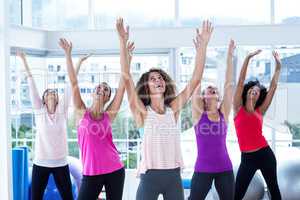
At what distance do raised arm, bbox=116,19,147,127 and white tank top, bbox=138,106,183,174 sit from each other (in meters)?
0.05

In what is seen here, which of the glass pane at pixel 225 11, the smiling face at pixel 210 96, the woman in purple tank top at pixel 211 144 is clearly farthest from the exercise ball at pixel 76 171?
the glass pane at pixel 225 11

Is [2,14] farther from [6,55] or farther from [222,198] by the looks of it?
[222,198]

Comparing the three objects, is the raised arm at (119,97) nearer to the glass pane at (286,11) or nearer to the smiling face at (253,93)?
the smiling face at (253,93)

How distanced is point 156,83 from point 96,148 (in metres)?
0.58

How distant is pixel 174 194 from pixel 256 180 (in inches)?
59.7

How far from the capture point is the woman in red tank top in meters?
3.21

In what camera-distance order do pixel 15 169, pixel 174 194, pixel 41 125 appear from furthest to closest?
pixel 15 169 < pixel 41 125 < pixel 174 194

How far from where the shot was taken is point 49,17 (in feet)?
15.8

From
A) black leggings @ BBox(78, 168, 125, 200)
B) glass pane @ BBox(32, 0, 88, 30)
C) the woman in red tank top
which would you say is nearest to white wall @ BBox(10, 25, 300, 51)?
glass pane @ BBox(32, 0, 88, 30)

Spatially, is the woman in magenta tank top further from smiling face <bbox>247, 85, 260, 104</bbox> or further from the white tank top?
smiling face <bbox>247, 85, 260, 104</bbox>

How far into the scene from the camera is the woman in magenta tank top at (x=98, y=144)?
2707 millimetres

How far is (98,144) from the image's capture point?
279 cm

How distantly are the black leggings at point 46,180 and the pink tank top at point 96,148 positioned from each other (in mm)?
399

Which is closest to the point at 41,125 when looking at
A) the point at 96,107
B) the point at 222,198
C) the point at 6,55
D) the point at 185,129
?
the point at 96,107
